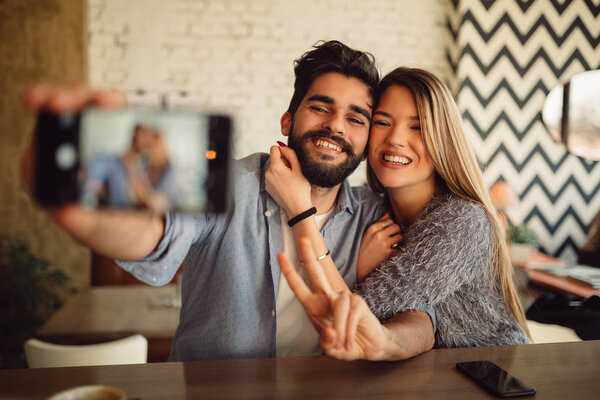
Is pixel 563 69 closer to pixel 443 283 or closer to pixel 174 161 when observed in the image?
pixel 443 283

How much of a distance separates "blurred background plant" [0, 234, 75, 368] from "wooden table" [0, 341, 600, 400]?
216 cm

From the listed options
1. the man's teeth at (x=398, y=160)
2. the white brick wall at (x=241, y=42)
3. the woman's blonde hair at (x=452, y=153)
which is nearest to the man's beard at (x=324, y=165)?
the man's teeth at (x=398, y=160)

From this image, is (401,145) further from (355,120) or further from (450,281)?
(450,281)

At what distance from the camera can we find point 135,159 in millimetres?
521

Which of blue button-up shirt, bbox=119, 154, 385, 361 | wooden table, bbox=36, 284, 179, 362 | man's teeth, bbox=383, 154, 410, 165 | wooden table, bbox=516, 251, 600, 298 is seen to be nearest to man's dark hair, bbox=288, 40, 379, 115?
man's teeth, bbox=383, 154, 410, 165

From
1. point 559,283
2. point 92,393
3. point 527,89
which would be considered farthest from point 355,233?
point 527,89

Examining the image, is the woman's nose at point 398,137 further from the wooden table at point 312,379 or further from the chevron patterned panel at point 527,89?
the chevron patterned panel at point 527,89

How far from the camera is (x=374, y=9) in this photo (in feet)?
10.8

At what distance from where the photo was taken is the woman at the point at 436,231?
1.09 meters

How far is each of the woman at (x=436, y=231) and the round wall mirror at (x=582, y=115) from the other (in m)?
0.54

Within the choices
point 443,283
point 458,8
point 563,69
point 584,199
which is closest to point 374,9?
point 458,8

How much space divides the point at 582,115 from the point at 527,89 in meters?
2.20

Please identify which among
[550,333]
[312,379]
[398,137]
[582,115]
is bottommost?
[550,333]

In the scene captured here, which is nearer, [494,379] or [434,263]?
[494,379]
